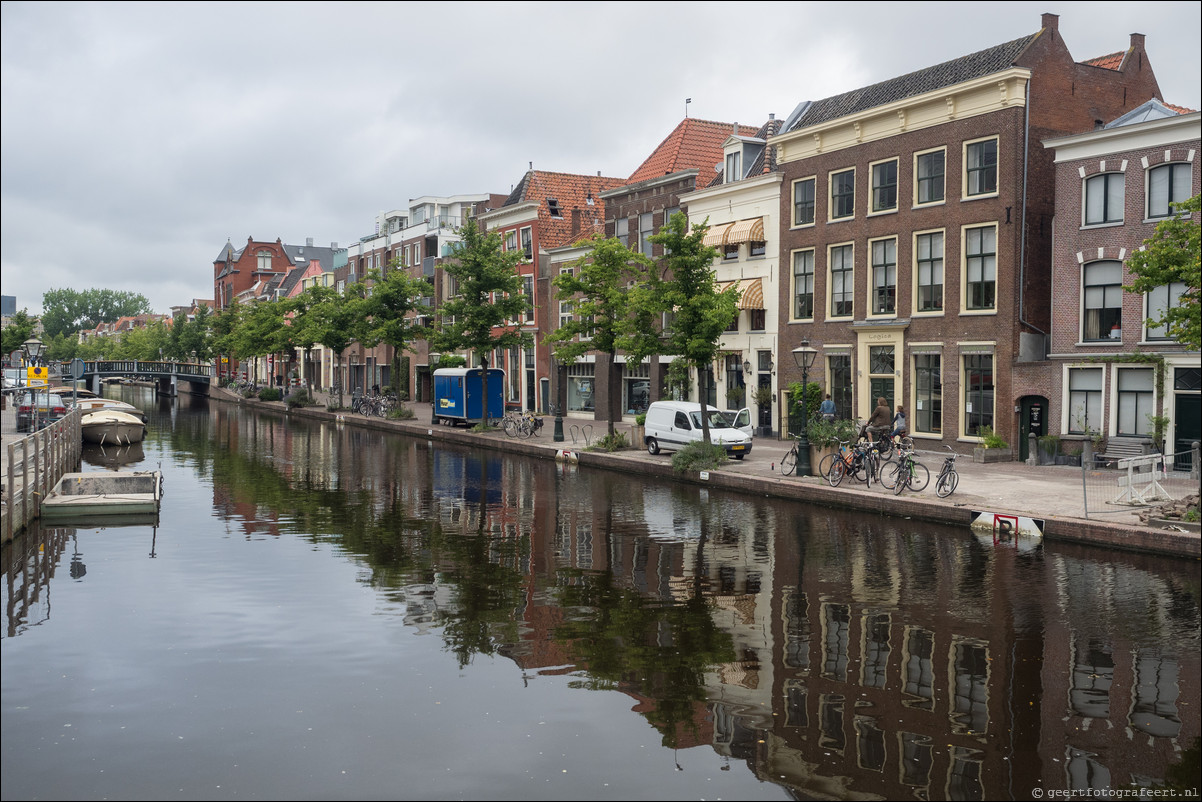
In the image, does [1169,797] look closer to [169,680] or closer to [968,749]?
[968,749]

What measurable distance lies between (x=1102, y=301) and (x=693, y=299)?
11.9 metres

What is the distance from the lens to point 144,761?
835 cm

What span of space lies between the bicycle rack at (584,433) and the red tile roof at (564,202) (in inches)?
544

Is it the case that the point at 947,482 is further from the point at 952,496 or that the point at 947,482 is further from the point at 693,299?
the point at 693,299

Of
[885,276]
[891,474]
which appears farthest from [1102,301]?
[891,474]

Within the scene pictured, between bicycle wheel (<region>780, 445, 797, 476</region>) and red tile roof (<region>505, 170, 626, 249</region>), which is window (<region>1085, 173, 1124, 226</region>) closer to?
bicycle wheel (<region>780, 445, 797, 476</region>)

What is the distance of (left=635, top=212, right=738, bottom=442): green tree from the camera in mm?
31469

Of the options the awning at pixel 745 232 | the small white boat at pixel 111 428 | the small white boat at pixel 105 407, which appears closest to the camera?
the awning at pixel 745 232

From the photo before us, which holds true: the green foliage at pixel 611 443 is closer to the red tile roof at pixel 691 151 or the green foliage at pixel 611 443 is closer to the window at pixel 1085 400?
the window at pixel 1085 400

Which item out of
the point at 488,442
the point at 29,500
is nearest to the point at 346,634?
the point at 29,500

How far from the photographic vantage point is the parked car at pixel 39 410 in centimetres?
3994

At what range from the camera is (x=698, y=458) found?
2934cm

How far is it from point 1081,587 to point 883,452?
41.4ft

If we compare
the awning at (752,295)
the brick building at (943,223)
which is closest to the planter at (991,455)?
the brick building at (943,223)
